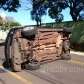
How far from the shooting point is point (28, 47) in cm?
1381

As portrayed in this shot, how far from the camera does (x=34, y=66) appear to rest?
1351cm

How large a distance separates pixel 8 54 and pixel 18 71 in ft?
3.16

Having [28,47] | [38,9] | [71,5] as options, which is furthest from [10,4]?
[28,47]

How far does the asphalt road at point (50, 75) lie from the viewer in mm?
10891

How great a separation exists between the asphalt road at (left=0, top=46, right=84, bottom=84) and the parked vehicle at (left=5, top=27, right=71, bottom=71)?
372 millimetres

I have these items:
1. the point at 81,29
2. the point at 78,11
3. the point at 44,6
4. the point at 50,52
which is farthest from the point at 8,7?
the point at 50,52

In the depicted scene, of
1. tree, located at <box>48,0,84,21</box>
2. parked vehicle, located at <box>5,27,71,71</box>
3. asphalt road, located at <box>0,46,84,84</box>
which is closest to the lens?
asphalt road, located at <box>0,46,84,84</box>

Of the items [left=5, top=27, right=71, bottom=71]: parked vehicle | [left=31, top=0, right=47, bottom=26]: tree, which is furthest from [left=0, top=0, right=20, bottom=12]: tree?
[left=5, top=27, right=71, bottom=71]: parked vehicle

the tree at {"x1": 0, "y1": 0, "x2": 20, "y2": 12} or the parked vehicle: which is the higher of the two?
the tree at {"x1": 0, "y1": 0, "x2": 20, "y2": 12}

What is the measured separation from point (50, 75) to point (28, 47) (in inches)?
89.5

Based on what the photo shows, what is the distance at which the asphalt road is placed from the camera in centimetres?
1089

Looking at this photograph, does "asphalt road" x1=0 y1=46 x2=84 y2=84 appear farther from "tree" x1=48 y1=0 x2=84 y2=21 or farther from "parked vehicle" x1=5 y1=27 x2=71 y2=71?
"tree" x1=48 y1=0 x2=84 y2=21

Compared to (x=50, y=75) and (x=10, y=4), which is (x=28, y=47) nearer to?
(x=50, y=75)

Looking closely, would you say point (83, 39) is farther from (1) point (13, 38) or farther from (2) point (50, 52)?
(1) point (13, 38)
